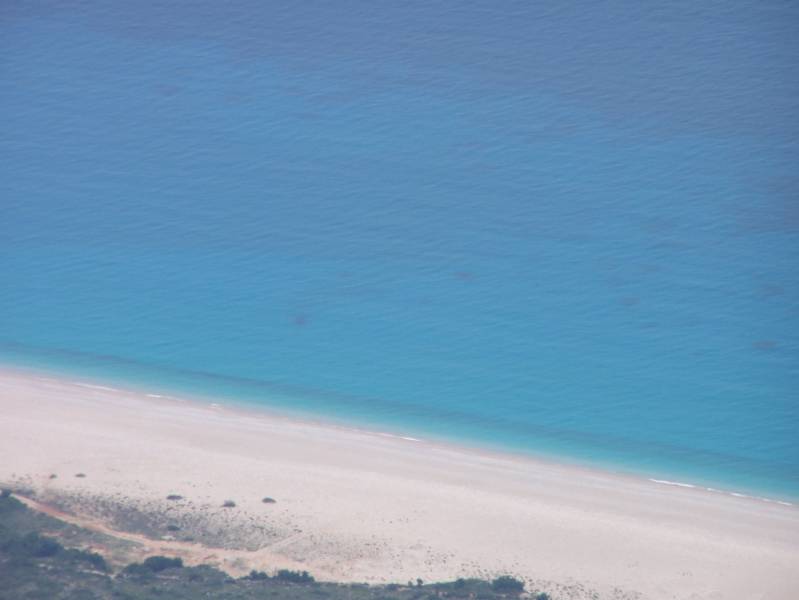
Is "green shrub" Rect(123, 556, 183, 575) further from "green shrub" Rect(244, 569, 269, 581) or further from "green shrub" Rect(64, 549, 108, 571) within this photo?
"green shrub" Rect(244, 569, 269, 581)

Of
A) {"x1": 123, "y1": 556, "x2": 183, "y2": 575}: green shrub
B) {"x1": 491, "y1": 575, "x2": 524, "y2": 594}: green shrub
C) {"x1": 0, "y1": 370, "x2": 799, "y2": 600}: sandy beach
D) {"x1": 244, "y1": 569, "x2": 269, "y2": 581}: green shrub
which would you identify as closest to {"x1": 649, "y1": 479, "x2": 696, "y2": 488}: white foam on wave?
{"x1": 0, "y1": 370, "x2": 799, "y2": 600}: sandy beach

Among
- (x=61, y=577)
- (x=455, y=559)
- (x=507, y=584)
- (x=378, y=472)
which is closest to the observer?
(x=61, y=577)

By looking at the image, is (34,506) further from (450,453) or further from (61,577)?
(450,453)

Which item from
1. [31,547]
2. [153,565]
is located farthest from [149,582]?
[31,547]

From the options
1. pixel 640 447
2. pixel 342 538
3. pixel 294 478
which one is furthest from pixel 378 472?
pixel 640 447

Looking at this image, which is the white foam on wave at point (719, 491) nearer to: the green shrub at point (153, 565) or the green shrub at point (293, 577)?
the green shrub at point (293, 577)

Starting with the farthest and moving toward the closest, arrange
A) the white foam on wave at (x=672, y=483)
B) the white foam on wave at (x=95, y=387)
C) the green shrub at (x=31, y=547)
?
the white foam on wave at (x=95, y=387) → the white foam on wave at (x=672, y=483) → the green shrub at (x=31, y=547)

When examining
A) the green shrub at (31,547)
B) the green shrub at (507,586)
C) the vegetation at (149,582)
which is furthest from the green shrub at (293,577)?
the green shrub at (31,547)
